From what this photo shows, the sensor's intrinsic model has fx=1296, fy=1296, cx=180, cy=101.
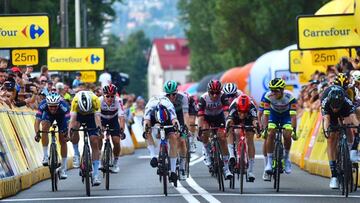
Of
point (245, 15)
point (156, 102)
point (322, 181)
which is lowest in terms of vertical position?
point (322, 181)

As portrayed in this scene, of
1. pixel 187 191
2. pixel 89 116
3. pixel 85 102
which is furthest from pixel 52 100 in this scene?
pixel 187 191

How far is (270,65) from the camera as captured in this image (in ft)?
179

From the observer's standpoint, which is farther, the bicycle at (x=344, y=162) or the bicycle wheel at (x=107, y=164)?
the bicycle wheel at (x=107, y=164)

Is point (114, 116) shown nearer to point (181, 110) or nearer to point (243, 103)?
point (181, 110)

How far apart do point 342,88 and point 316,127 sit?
26.2ft

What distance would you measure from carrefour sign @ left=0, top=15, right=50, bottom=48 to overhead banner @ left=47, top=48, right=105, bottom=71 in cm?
1312

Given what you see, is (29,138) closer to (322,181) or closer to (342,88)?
Result: (322,181)

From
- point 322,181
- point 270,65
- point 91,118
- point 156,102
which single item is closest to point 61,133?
point 91,118

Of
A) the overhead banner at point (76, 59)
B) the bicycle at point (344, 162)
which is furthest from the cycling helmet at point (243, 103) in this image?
the overhead banner at point (76, 59)

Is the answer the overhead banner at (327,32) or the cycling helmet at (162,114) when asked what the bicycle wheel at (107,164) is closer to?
the cycling helmet at (162,114)

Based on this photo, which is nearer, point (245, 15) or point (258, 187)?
point (258, 187)

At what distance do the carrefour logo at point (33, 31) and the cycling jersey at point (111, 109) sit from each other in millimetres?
9336

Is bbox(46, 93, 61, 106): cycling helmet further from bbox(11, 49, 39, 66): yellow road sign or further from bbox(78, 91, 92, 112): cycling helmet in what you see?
bbox(11, 49, 39, 66): yellow road sign

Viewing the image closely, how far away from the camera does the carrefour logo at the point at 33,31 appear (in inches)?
1254
